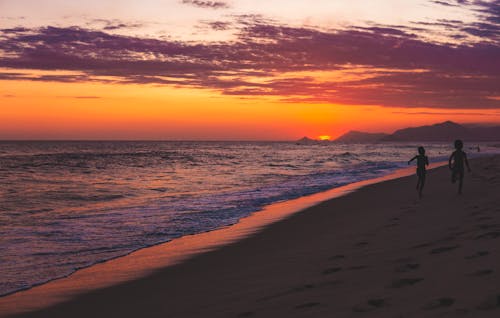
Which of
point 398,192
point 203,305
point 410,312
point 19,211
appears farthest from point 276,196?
point 410,312

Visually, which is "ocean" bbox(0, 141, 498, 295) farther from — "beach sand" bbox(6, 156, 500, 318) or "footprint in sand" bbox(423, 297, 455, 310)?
"footprint in sand" bbox(423, 297, 455, 310)

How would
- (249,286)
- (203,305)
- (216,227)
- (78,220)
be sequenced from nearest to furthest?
(203,305)
(249,286)
(216,227)
(78,220)

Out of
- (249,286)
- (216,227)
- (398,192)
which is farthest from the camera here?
(398,192)

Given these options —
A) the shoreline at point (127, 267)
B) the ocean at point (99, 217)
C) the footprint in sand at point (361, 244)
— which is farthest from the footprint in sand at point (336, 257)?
the ocean at point (99, 217)

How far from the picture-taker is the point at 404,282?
225 inches

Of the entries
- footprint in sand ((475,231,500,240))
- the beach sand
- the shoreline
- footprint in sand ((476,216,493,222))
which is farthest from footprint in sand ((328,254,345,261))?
footprint in sand ((476,216,493,222))

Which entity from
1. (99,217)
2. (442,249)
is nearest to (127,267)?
(442,249)

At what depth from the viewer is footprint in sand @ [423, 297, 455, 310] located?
182 inches

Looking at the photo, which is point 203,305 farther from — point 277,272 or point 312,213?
point 312,213

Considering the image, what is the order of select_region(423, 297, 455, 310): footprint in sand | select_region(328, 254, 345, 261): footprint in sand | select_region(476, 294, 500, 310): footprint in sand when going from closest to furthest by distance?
select_region(476, 294, 500, 310): footprint in sand, select_region(423, 297, 455, 310): footprint in sand, select_region(328, 254, 345, 261): footprint in sand

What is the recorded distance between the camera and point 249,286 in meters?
6.68

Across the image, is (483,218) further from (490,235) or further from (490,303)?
(490,303)

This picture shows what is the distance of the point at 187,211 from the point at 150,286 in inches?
353

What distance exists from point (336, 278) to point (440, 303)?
190 cm
